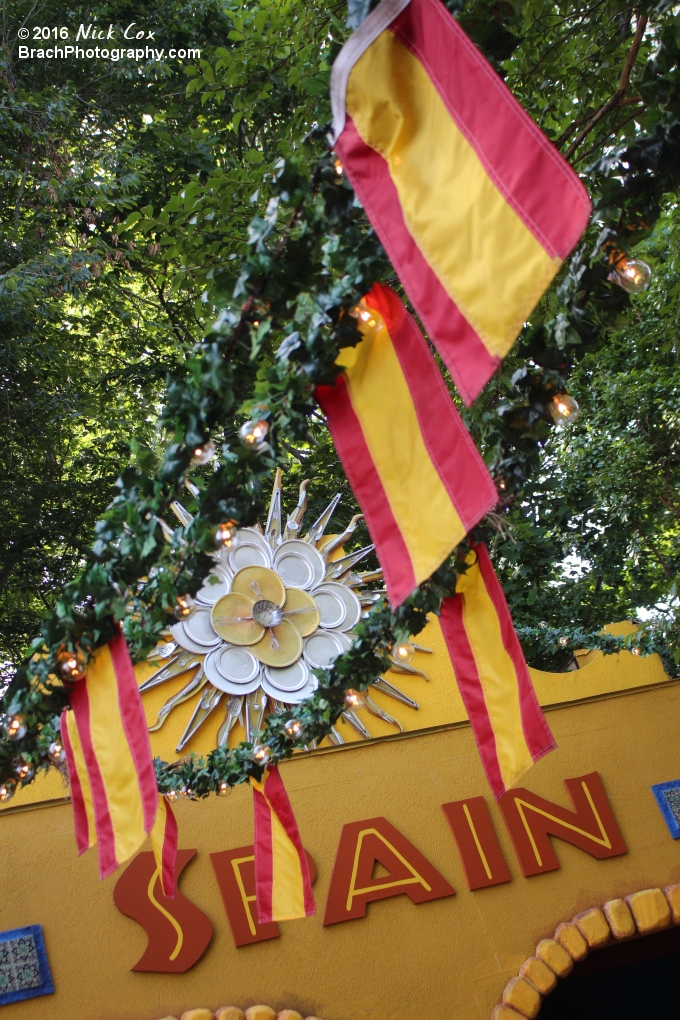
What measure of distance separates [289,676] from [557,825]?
1.96 m

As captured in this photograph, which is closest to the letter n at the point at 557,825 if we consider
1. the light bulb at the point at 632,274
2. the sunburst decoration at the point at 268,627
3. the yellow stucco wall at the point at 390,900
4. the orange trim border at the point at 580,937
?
the yellow stucco wall at the point at 390,900

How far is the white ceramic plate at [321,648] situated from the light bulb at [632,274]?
3.58 m

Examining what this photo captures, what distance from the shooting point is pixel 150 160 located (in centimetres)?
784

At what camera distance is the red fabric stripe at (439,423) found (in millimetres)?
2482

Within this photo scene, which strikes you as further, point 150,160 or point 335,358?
point 150,160

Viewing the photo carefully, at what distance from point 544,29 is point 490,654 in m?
3.25

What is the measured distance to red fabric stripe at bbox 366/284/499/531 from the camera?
2482 millimetres

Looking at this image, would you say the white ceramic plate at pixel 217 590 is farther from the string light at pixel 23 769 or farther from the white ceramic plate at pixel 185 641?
the string light at pixel 23 769

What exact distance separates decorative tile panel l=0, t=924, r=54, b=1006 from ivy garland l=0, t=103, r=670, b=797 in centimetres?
195

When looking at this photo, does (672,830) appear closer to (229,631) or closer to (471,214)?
(229,631)

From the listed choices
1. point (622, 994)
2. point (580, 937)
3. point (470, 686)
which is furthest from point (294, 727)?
point (622, 994)

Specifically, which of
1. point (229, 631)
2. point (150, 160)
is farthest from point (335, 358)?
point (150, 160)

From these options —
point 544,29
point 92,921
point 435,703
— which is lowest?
point 92,921

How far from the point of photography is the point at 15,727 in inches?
127
